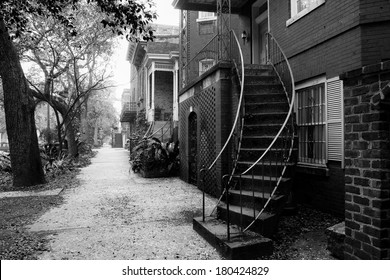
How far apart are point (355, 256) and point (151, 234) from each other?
113 inches

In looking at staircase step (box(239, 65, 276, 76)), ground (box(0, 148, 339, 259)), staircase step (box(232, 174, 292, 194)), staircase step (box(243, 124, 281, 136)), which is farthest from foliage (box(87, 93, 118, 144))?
staircase step (box(232, 174, 292, 194))

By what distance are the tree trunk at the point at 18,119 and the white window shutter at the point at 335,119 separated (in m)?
8.11

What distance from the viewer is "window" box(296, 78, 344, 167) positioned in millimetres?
5711

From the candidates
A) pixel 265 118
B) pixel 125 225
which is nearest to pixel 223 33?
pixel 265 118

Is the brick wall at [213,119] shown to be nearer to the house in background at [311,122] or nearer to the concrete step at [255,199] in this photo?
the house in background at [311,122]

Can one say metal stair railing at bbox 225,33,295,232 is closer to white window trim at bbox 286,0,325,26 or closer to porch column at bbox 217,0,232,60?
white window trim at bbox 286,0,325,26

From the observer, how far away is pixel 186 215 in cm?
602

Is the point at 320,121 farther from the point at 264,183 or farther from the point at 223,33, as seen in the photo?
the point at 223,33

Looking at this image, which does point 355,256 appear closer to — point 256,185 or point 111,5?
point 256,185

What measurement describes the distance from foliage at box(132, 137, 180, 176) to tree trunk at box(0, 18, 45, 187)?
3735 millimetres

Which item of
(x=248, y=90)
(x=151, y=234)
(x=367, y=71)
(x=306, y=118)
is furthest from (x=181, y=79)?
(x=367, y=71)

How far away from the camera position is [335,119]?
19.0 feet

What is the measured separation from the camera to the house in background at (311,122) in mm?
3176

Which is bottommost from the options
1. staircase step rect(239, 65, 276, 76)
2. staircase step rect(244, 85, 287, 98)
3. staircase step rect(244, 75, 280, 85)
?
staircase step rect(244, 85, 287, 98)
